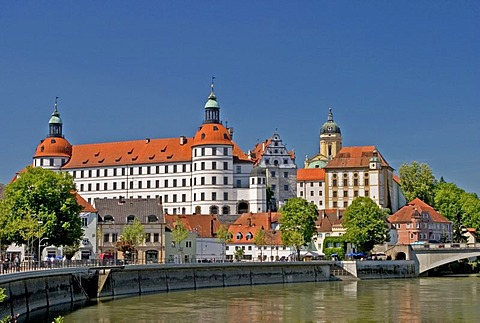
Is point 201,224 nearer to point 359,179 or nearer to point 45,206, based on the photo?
point 45,206

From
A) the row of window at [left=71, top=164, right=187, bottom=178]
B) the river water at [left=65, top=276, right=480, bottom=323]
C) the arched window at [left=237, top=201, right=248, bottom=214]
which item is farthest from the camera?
the row of window at [left=71, top=164, right=187, bottom=178]

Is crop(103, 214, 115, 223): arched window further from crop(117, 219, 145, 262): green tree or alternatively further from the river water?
the river water

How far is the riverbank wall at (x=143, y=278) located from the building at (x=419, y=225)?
29121mm

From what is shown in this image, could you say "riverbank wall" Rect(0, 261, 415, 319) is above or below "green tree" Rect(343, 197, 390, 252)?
below

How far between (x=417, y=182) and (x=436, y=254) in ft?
184

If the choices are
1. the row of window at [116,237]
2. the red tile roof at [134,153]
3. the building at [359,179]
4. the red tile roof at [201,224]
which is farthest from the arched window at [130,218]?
the building at [359,179]

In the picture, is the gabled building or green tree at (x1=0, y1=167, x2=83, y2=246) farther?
the gabled building

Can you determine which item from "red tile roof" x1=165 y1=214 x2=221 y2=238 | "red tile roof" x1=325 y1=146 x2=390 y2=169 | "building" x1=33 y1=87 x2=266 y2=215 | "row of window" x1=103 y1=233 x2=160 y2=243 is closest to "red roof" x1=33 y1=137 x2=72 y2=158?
"building" x1=33 y1=87 x2=266 y2=215

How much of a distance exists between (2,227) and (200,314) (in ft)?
77.2

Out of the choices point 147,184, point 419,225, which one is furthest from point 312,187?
point 419,225

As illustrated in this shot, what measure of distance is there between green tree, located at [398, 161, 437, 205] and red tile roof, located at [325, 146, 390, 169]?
4280 millimetres

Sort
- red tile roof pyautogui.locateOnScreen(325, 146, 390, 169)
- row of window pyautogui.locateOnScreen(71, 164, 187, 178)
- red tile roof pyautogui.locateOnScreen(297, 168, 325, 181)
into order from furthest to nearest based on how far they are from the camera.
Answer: red tile roof pyautogui.locateOnScreen(297, 168, 325, 181)
red tile roof pyautogui.locateOnScreen(325, 146, 390, 169)
row of window pyautogui.locateOnScreen(71, 164, 187, 178)

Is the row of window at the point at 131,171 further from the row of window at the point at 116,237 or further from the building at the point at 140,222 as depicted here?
the row of window at the point at 116,237

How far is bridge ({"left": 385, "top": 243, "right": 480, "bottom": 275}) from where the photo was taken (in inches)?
3890
